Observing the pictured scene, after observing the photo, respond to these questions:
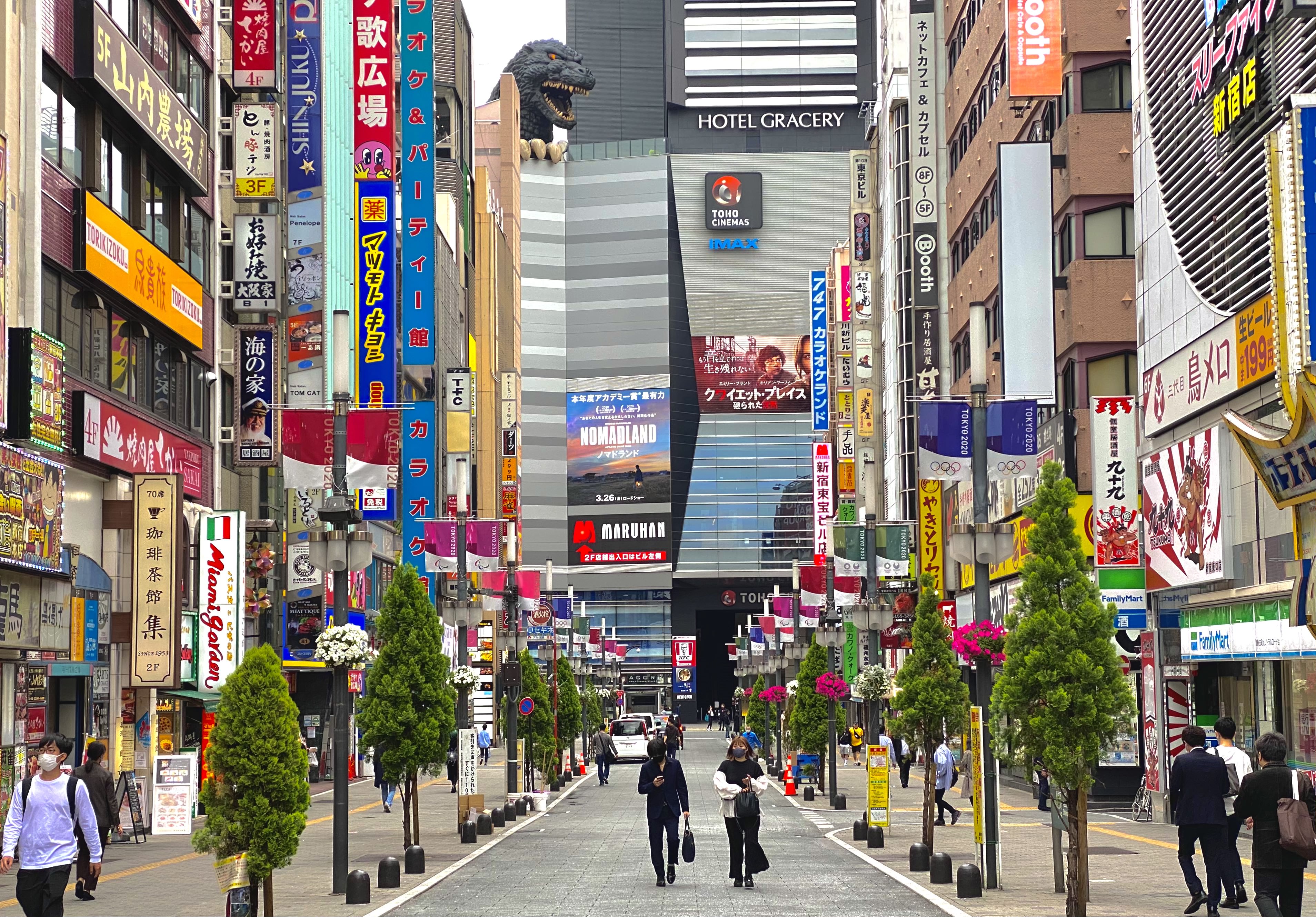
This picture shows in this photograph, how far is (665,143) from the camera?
A: 167 meters

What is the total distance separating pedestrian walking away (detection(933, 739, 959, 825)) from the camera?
1303 inches

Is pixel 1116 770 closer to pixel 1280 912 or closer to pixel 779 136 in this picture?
pixel 1280 912

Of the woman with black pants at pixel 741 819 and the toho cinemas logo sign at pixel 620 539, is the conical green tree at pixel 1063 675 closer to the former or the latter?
the woman with black pants at pixel 741 819

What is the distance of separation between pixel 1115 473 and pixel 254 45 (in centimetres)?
2356

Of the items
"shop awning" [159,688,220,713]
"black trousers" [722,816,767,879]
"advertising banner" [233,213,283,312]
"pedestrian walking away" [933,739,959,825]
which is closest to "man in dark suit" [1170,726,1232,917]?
"black trousers" [722,816,767,879]

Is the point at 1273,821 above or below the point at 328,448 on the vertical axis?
below

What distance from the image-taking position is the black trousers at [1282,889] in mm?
14859

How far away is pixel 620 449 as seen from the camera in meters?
154

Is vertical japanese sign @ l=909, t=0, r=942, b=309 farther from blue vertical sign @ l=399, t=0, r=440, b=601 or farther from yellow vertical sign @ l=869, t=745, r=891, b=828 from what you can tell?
yellow vertical sign @ l=869, t=745, r=891, b=828

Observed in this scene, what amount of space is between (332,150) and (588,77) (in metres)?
110

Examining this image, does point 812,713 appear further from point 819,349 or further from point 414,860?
point 819,349

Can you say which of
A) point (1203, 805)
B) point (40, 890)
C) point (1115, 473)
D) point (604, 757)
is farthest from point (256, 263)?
point (40, 890)

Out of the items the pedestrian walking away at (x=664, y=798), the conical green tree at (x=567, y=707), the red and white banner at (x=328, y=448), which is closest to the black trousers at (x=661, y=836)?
the pedestrian walking away at (x=664, y=798)

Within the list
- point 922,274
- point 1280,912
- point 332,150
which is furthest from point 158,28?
point 922,274
